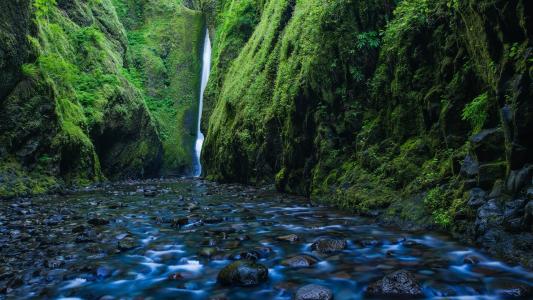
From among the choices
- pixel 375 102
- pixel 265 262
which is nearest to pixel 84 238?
pixel 265 262

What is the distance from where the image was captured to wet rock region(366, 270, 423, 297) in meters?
4.16

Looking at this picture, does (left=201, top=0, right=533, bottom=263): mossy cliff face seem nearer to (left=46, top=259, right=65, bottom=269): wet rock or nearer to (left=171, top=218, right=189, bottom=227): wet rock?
(left=171, top=218, right=189, bottom=227): wet rock

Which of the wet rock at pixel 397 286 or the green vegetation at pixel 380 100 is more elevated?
the green vegetation at pixel 380 100

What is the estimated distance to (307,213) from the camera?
366 inches

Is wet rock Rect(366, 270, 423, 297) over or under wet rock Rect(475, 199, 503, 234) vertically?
under

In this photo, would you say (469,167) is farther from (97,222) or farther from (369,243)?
(97,222)

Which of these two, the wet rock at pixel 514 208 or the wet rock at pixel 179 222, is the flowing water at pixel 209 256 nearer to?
the wet rock at pixel 179 222

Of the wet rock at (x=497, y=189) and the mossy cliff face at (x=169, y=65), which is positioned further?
the mossy cliff face at (x=169, y=65)

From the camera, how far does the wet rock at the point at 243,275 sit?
15.3 ft

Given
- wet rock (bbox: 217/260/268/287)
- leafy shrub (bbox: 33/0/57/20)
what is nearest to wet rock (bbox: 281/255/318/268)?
wet rock (bbox: 217/260/268/287)

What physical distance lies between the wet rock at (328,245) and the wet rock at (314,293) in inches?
62.8

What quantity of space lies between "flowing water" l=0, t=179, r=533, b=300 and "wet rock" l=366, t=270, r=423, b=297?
10 cm

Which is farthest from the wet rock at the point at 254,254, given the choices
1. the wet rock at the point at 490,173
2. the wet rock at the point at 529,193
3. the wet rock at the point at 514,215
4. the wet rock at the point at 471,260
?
the wet rock at the point at 529,193

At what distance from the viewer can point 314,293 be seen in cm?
422
